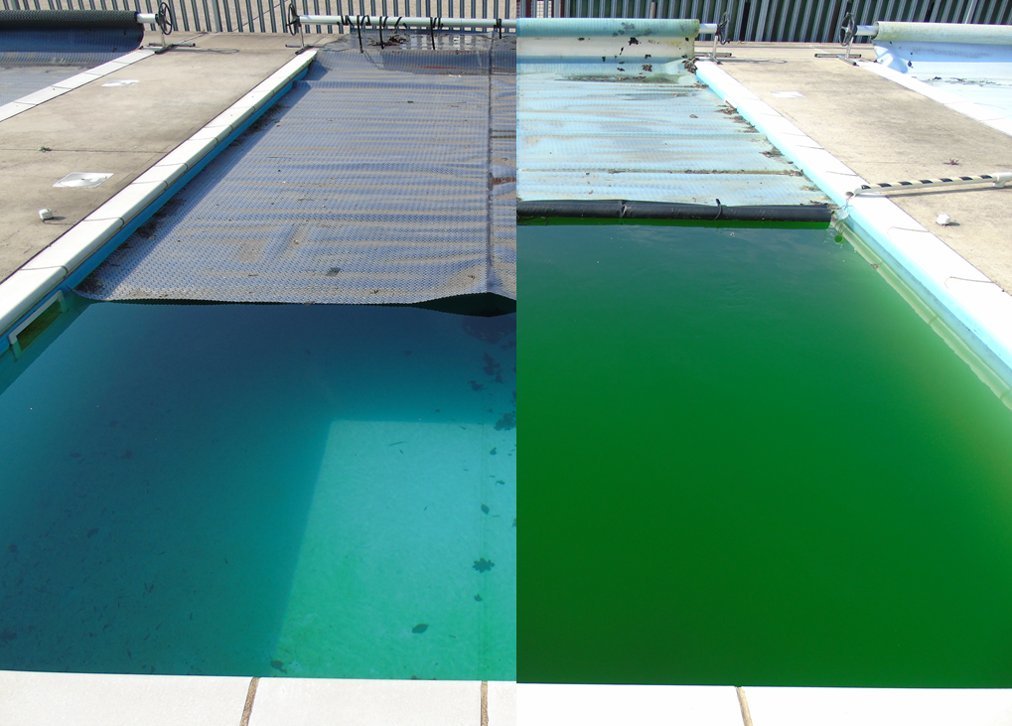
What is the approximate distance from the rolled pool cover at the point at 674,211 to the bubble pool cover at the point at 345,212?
42 cm

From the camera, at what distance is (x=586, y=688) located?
5.82 feet

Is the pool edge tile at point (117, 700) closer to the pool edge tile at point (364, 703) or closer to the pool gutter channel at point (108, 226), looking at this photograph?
the pool edge tile at point (364, 703)

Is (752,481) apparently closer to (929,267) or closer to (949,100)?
(929,267)

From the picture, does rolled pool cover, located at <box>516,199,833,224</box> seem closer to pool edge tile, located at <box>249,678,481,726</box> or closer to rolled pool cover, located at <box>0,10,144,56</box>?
pool edge tile, located at <box>249,678,481,726</box>

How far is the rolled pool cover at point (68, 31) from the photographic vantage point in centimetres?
756

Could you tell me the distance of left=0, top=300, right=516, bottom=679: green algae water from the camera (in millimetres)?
2404

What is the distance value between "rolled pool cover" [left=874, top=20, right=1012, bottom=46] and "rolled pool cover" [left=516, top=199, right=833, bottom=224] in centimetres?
494

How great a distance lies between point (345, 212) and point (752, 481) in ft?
8.74

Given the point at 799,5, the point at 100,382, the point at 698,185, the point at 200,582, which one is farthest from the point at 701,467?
the point at 799,5

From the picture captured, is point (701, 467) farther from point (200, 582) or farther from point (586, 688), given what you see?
point (200, 582)

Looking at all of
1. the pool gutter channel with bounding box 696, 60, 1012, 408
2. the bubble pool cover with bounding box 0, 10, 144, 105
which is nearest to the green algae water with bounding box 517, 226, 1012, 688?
the pool gutter channel with bounding box 696, 60, 1012, 408

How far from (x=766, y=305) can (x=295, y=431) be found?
2685 millimetres

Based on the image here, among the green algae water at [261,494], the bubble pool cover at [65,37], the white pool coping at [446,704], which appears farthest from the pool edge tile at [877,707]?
the bubble pool cover at [65,37]

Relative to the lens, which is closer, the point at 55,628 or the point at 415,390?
the point at 55,628
